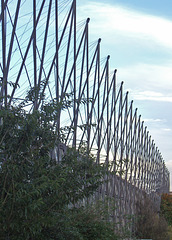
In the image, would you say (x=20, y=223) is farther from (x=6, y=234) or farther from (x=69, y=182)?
(x=69, y=182)

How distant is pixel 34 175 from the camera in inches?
488

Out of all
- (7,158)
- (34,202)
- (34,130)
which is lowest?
(34,202)

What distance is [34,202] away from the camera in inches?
437

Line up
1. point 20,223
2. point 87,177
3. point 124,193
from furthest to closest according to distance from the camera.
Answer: point 124,193 → point 87,177 → point 20,223

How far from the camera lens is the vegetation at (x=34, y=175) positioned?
11531 millimetres

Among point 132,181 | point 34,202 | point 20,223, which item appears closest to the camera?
point 34,202

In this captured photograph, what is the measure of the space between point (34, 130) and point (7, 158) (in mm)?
1065

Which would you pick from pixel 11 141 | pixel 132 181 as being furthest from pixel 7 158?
pixel 132 181

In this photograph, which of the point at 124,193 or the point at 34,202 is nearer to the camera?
the point at 34,202

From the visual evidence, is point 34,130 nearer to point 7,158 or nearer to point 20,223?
point 7,158

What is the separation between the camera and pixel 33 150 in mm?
13031

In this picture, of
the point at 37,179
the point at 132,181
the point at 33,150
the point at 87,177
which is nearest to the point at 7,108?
the point at 33,150

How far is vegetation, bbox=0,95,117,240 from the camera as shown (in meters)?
11.5

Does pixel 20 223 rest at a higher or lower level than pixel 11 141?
lower
